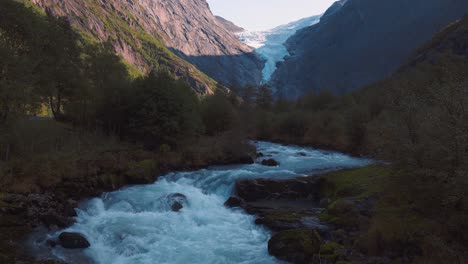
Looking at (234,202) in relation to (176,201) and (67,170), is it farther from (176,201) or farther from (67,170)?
(67,170)

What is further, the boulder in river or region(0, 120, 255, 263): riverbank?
the boulder in river

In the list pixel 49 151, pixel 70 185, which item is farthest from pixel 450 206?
pixel 49 151

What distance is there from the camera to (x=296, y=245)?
15352 millimetres

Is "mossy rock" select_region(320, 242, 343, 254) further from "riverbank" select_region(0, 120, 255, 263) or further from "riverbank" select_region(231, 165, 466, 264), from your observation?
"riverbank" select_region(0, 120, 255, 263)

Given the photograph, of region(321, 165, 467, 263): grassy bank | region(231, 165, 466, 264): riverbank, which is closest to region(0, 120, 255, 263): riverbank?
region(231, 165, 466, 264): riverbank

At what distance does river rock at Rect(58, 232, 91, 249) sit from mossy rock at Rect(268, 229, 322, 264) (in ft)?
28.6

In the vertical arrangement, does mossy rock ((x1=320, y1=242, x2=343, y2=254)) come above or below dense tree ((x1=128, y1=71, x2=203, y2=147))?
below

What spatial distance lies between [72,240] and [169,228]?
5159 millimetres

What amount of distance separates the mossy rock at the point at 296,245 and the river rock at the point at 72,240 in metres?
8.72

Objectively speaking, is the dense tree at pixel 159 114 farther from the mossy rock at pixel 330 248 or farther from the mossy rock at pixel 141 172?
the mossy rock at pixel 330 248

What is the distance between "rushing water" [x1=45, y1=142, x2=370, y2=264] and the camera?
15875 millimetres

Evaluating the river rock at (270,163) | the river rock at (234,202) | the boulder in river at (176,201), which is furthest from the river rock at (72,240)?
the river rock at (270,163)

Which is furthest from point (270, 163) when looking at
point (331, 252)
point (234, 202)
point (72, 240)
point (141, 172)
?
point (72, 240)

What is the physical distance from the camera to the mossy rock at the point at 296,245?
14.9m
